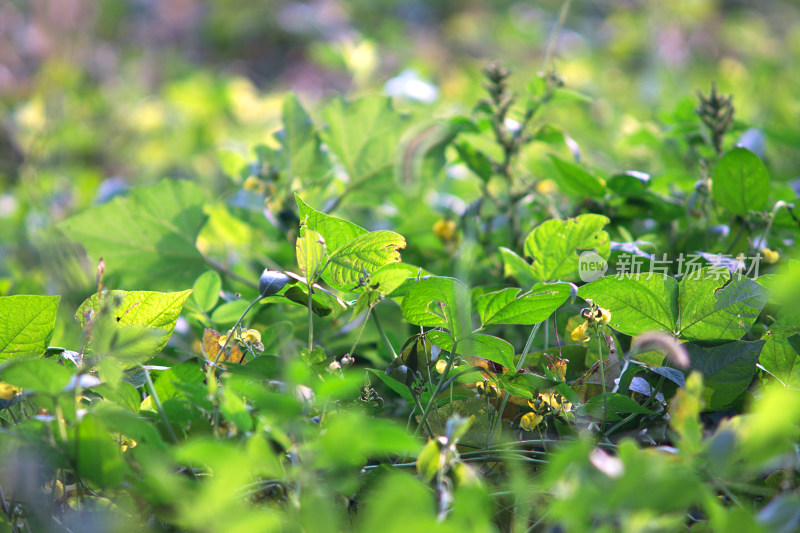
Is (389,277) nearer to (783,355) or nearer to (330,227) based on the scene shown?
(330,227)

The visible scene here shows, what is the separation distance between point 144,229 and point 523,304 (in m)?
0.47

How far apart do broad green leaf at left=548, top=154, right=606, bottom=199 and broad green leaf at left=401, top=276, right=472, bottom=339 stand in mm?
292

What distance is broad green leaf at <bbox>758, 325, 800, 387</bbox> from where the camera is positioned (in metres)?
0.50

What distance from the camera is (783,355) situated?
0.51 meters

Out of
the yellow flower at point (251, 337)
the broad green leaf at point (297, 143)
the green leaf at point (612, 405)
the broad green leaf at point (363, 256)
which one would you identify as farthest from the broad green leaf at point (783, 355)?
the broad green leaf at point (297, 143)

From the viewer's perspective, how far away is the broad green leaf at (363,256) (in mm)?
487

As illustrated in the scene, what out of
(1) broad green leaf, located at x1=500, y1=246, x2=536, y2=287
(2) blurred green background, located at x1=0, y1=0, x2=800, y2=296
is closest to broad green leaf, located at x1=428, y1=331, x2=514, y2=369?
(1) broad green leaf, located at x1=500, y1=246, x2=536, y2=287

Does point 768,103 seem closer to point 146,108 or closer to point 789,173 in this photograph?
point 789,173

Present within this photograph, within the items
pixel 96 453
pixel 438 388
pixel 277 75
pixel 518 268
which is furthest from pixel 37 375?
pixel 277 75

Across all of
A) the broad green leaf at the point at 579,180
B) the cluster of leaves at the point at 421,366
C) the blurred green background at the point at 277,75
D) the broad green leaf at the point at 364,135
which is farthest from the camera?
the blurred green background at the point at 277,75

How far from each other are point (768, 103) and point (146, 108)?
76.1 inches

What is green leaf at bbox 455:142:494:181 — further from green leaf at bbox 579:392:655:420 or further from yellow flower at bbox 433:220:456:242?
green leaf at bbox 579:392:655:420

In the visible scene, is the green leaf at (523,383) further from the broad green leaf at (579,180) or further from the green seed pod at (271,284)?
the broad green leaf at (579,180)

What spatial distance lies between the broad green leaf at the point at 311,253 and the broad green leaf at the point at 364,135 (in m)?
0.34
